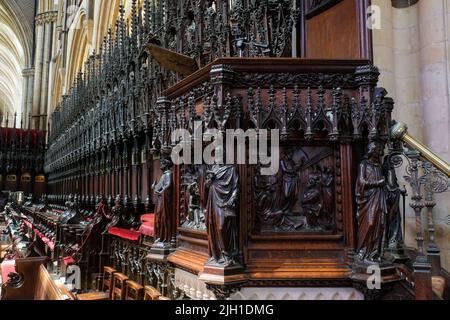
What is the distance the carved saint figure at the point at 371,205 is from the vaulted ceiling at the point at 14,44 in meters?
28.4

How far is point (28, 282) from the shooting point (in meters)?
5.07

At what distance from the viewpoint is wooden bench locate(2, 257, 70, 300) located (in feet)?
15.4

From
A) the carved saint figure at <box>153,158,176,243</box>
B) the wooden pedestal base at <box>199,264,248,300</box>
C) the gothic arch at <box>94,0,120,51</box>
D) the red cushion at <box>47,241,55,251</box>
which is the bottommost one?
the red cushion at <box>47,241,55,251</box>

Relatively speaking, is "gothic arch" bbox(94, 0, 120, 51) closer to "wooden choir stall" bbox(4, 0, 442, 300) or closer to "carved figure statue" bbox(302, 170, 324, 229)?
"wooden choir stall" bbox(4, 0, 442, 300)

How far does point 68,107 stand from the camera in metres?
14.5

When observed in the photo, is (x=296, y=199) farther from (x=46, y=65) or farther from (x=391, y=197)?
(x=46, y=65)

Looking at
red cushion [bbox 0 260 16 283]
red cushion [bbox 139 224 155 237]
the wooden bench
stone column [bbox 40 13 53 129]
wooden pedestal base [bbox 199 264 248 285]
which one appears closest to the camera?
wooden pedestal base [bbox 199 264 248 285]

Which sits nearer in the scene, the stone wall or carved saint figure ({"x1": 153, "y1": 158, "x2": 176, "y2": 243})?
carved saint figure ({"x1": 153, "y1": 158, "x2": 176, "y2": 243})

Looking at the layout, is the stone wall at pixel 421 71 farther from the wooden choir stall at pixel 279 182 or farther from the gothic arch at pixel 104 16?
the gothic arch at pixel 104 16

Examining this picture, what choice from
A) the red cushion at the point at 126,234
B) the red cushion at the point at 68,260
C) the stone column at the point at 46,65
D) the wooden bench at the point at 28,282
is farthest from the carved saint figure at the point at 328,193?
the stone column at the point at 46,65

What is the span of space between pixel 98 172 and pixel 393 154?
8272 mm

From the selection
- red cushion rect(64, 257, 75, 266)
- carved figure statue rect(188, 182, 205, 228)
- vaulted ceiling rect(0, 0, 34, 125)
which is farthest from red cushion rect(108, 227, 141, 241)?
vaulted ceiling rect(0, 0, 34, 125)

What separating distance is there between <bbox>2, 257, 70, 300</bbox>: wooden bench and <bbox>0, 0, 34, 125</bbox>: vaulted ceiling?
24.7 m
